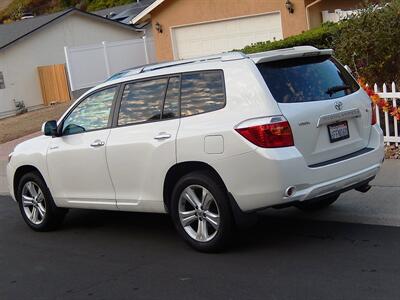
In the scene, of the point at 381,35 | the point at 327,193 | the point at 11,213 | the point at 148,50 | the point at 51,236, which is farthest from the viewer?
the point at 148,50

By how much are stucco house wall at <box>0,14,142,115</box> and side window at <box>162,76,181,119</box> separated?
20.5 m

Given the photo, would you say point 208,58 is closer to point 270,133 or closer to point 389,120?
point 270,133

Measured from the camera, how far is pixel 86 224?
7457mm

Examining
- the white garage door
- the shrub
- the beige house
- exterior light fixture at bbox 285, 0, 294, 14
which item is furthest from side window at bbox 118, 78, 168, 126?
the white garage door

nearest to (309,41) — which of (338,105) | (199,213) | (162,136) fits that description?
(338,105)

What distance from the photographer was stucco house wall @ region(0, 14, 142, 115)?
83.0ft

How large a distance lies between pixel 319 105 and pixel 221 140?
0.92 meters

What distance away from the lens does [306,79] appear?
562 centimetres

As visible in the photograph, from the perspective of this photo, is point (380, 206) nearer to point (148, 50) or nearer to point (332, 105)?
point (332, 105)

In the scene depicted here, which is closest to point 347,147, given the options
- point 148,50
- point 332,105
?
point 332,105

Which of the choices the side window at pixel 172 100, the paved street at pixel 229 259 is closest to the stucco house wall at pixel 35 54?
the paved street at pixel 229 259

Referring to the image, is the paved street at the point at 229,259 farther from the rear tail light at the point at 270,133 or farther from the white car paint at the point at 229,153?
the rear tail light at the point at 270,133

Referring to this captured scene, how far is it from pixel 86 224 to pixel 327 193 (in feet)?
10.8

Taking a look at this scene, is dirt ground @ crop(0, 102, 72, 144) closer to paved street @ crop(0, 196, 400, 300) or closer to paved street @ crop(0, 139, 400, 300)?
paved street @ crop(0, 139, 400, 300)
